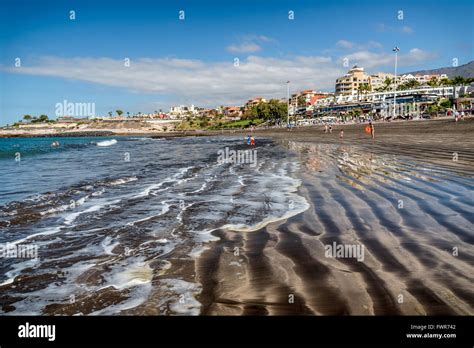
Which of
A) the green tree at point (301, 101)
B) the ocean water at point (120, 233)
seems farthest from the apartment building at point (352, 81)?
the ocean water at point (120, 233)

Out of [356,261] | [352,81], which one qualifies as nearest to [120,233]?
[356,261]

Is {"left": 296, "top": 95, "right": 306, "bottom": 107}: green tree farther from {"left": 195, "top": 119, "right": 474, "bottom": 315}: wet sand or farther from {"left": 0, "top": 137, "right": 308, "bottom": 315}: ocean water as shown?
{"left": 195, "top": 119, "right": 474, "bottom": 315}: wet sand

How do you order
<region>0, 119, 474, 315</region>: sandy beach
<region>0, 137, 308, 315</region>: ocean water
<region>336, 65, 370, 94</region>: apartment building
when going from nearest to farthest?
1. <region>0, 119, 474, 315</region>: sandy beach
2. <region>0, 137, 308, 315</region>: ocean water
3. <region>336, 65, 370, 94</region>: apartment building

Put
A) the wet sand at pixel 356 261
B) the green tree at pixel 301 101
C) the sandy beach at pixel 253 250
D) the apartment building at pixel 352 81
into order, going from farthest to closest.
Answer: the green tree at pixel 301 101
the apartment building at pixel 352 81
the sandy beach at pixel 253 250
the wet sand at pixel 356 261

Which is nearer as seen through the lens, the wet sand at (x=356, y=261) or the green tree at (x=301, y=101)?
the wet sand at (x=356, y=261)

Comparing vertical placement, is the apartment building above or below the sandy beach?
above

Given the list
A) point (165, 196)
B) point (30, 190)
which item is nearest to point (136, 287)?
point (165, 196)

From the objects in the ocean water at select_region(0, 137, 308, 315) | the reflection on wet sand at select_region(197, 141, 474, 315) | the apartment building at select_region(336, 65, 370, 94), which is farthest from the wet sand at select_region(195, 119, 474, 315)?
the apartment building at select_region(336, 65, 370, 94)

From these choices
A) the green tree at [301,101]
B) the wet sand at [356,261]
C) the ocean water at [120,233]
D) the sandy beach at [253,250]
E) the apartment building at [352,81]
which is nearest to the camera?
the wet sand at [356,261]

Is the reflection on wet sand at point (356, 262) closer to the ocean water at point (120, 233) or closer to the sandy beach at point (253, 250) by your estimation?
the sandy beach at point (253, 250)

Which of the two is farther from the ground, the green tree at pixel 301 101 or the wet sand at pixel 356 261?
the green tree at pixel 301 101
